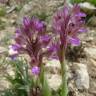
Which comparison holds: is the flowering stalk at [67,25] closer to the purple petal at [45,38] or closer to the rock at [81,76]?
the purple petal at [45,38]

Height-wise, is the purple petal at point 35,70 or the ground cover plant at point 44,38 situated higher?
the ground cover plant at point 44,38

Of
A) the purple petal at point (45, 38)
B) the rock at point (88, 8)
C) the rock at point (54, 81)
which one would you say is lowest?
the rock at point (54, 81)

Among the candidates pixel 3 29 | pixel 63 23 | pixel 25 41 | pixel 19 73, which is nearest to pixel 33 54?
pixel 25 41

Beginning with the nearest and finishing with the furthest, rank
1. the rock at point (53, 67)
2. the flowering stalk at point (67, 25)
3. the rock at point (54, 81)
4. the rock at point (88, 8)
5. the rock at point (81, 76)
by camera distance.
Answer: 1. the flowering stalk at point (67, 25)
2. the rock at point (54, 81)
3. the rock at point (81, 76)
4. the rock at point (53, 67)
5. the rock at point (88, 8)

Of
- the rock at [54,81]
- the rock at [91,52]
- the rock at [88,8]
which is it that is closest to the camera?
the rock at [54,81]

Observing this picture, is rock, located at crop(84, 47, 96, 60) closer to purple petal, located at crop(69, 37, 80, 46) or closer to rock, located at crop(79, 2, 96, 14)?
rock, located at crop(79, 2, 96, 14)

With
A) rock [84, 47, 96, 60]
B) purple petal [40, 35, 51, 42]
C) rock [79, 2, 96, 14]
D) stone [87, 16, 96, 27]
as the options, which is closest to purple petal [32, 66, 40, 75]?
purple petal [40, 35, 51, 42]

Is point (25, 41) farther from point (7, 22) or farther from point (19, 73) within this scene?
point (7, 22)

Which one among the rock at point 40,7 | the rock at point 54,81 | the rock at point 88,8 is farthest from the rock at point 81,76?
the rock at point 40,7
